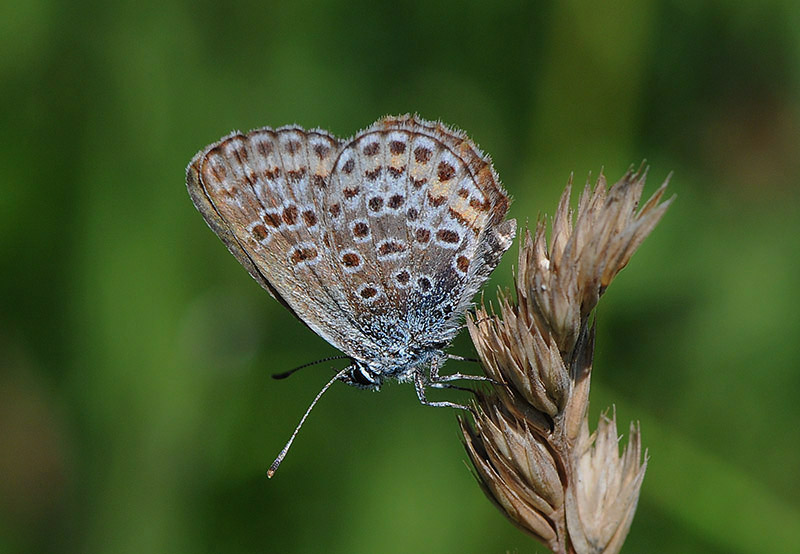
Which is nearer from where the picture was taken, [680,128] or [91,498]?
[91,498]

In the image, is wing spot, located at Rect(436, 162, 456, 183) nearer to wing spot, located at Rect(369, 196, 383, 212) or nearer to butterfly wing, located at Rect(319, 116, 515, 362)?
butterfly wing, located at Rect(319, 116, 515, 362)

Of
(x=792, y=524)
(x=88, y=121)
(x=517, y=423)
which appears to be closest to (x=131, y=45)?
(x=88, y=121)

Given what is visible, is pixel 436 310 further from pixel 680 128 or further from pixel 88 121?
pixel 88 121

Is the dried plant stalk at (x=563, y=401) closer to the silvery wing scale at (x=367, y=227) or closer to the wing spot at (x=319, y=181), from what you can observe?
the silvery wing scale at (x=367, y=227)

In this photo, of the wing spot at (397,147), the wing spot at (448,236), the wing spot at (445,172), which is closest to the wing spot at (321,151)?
the wing spot at (397,147)

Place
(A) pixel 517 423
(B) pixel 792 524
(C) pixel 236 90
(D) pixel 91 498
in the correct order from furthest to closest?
(C) pixel 236 90
(D) pixel 91 498
(B) pixel 792 524
(A) pixel 517 423

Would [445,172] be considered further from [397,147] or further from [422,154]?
[397,147]

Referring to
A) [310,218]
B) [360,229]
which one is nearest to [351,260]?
[360,229]
